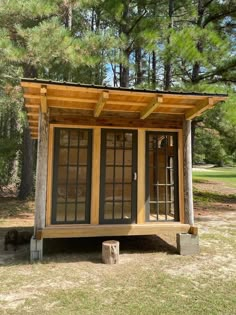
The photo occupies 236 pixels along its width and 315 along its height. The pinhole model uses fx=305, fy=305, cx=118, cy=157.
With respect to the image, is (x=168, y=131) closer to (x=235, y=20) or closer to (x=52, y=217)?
(x=52, y=217)

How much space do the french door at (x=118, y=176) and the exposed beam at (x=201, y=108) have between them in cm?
86

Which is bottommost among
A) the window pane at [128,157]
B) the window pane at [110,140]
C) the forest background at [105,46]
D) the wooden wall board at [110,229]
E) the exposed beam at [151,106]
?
the wooden wall board at [110,229]

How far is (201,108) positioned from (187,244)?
1.98 m

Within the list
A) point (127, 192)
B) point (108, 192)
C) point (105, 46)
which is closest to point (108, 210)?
point (108, 192)

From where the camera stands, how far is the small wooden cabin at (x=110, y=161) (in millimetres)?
4211

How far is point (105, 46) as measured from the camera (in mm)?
7426

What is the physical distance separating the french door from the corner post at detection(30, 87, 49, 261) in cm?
83

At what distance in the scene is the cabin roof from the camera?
378 centimetres

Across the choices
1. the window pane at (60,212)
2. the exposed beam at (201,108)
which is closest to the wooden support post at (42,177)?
the window pane at (60,212)

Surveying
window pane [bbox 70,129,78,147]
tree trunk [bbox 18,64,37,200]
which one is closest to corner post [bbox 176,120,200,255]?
window pane [bbox 70,129,78,147]

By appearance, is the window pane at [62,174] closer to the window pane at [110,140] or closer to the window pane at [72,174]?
the window pane at [72,174]

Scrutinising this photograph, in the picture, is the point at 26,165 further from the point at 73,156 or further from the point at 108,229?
the point at 108,229

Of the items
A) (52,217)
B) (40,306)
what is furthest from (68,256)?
(40,306)

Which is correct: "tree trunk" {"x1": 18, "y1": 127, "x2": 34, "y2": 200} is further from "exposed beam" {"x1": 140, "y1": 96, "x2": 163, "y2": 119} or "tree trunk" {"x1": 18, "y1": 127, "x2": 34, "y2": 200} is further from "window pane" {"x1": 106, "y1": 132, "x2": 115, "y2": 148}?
"exposed beam" {"x1": 140, "y1": 96, "x2": 163, "y2": 119}
